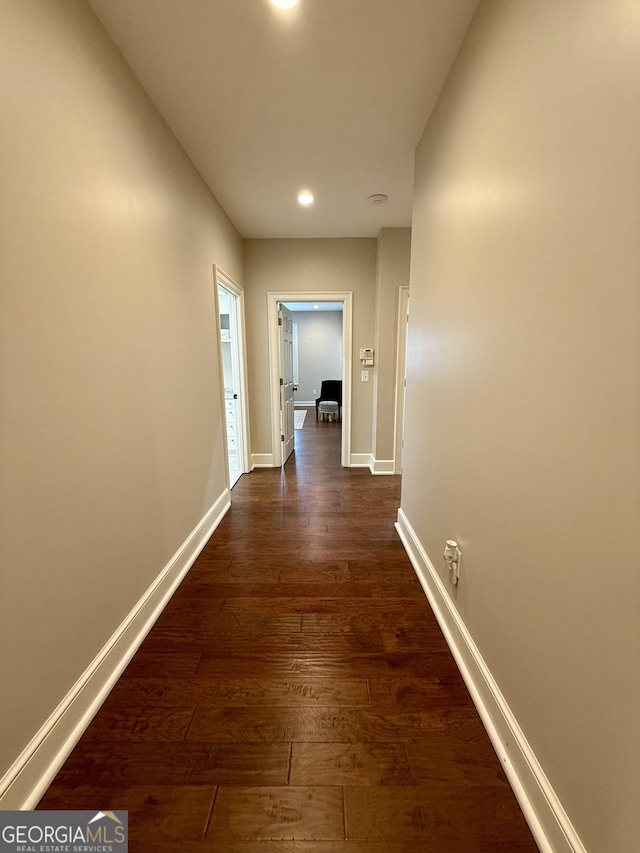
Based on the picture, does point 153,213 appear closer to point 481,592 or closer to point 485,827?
point 481,592

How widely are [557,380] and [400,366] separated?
2801 millimetres

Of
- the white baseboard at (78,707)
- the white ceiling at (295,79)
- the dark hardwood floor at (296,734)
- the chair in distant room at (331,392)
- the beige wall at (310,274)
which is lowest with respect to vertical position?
the dark hardwood floor at (296,734)

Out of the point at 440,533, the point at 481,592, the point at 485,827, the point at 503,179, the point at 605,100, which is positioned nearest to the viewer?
the point at 605,100

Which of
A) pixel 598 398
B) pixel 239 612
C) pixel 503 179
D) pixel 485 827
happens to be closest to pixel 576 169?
pixel 503 179

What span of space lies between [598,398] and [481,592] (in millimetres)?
884

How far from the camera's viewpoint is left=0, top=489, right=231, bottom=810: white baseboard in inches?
37.8

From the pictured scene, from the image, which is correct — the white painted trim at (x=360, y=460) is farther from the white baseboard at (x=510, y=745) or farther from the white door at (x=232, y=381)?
the white baseboard at (x=510, y=745)

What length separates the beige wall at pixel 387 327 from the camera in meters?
3.34

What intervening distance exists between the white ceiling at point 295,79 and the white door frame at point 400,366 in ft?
3.49

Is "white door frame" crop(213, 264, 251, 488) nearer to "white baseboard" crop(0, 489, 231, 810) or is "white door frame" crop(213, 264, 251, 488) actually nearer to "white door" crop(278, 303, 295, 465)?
"white door" crop(278, 303, 295, 465)

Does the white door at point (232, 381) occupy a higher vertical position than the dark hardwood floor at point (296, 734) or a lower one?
higher

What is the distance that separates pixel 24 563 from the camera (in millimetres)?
983
